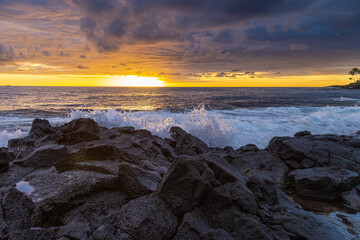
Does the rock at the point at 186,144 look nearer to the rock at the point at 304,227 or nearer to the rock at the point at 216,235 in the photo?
the rock at the point at 304,227

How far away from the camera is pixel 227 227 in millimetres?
3912

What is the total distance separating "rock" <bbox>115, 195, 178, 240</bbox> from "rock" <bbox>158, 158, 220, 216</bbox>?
0.19 meters

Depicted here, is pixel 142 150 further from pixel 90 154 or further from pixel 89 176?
pixel 89 176

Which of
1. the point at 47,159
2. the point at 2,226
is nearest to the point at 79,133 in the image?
the point at 47,159

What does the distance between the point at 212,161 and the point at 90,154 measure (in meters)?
4.18

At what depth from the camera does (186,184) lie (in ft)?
13.9

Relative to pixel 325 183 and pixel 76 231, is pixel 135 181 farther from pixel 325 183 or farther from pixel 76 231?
pixel 325 183

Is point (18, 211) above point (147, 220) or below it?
below

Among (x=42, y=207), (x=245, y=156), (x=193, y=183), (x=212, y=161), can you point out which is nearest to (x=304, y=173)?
(x=245, y=156)

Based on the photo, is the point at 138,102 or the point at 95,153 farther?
the point at 138,102

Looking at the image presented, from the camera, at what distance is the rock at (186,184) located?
4.16 m

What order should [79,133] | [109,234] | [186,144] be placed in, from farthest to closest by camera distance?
[186,144], [79,133], [109,234]

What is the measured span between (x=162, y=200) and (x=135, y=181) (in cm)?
90

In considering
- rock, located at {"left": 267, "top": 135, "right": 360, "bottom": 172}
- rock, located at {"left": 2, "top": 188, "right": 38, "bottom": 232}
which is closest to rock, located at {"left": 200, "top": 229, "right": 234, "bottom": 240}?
rock, located at {"left": 2, "top": 188, "right": 38, "bottom": 232}
